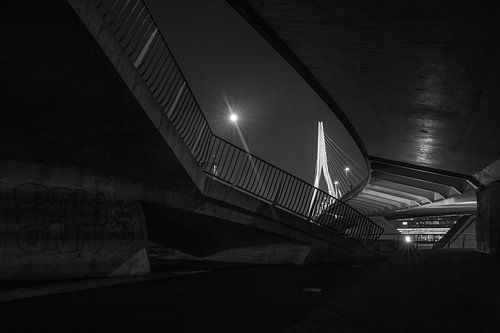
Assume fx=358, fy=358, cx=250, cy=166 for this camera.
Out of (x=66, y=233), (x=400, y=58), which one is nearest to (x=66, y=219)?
(x=66, y=233)

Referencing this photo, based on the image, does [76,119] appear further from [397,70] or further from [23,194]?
[397,70]

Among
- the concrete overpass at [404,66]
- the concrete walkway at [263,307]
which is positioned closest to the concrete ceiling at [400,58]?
the concrete overpass at [404,66]

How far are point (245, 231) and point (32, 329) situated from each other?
8.43 metres

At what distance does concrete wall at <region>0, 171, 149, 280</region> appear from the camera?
732 centimetres

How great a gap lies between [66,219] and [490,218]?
67.0 feet

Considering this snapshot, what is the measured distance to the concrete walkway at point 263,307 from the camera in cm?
461

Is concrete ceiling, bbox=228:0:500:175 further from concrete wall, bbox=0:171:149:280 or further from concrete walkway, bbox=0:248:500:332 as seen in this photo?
concrete wall, bbox=0:171:149:280

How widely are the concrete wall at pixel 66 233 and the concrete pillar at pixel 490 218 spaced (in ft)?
61.3

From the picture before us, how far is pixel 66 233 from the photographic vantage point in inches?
308

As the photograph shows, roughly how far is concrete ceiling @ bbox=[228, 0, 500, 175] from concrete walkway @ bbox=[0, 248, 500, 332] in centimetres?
539

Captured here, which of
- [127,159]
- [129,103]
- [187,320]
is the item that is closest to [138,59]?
[129,103]

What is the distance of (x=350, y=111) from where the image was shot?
48.1 feet

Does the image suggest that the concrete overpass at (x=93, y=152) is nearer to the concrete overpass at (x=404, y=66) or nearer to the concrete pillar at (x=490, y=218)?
the concrete overpass at (x=404, y=66)

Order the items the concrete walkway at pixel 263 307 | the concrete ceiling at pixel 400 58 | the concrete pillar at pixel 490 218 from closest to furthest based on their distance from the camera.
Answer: the concrete walkway at pixel 263 307
the concrete ceiling at pixel 400 58
the concrete pillar at pixel 490 218
